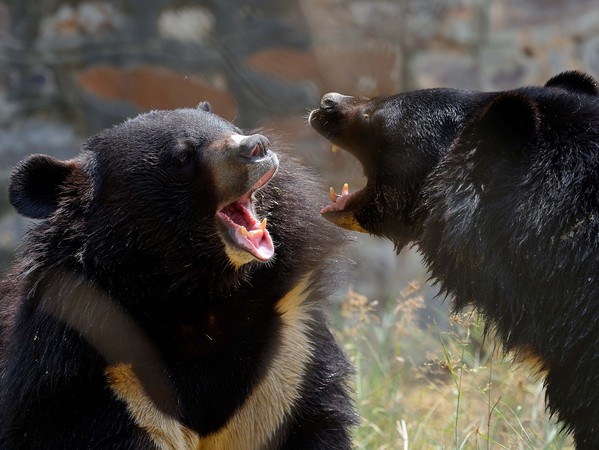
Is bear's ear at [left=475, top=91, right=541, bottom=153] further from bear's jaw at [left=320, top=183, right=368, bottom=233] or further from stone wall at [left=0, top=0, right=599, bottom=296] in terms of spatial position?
stone wall at [left=0, top=0, right=599, bottom=296]

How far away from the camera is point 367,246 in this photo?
684 centimetres

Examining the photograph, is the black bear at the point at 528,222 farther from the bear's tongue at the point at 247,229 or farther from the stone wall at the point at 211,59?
the stone wall at the point at 211,59

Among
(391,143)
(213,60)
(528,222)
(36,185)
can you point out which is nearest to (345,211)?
(391,143)

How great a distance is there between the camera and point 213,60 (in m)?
6.73

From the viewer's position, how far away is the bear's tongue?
12.0 feet

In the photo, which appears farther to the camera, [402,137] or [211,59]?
[211,59]

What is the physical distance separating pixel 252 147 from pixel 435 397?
2373 millimetres

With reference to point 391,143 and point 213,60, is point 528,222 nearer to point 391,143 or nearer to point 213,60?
point 391,143

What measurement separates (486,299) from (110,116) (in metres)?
4.02

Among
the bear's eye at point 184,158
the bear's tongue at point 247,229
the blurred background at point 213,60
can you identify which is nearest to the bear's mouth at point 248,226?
the bear's tongue at point 247,229

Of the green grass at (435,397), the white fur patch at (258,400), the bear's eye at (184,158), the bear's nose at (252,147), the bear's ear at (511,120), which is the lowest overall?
the green grass at (435,397)

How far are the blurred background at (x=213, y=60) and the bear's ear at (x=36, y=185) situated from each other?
9.63 ft

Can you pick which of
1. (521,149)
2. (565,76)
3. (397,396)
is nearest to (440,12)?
(397,396)

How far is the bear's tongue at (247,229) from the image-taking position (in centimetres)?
365
